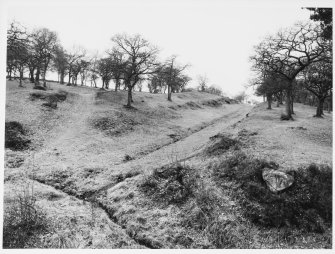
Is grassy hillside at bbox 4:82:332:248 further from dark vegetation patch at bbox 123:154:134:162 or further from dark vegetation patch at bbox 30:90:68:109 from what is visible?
dark vegetation patch at bbox 30:90:68:109

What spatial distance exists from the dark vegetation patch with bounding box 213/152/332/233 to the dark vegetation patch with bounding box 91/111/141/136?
1370 centimetres

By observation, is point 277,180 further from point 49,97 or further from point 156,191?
point 49,97

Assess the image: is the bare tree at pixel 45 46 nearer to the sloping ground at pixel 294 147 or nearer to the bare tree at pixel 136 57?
the bare tree at pixel 136 57

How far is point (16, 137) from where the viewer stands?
16.8 meters

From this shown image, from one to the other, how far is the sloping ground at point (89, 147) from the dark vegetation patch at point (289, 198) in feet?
14.9

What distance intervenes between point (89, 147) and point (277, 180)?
44.0 feet

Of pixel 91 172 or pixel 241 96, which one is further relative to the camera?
pixel 241 96

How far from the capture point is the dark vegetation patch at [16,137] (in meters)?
15.9

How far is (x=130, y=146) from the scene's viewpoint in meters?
19.0

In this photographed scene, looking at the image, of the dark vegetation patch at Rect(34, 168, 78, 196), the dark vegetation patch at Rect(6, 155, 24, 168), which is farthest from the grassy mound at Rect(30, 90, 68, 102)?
the dark vegetation patch at Rect(34, 168, 78, 196)

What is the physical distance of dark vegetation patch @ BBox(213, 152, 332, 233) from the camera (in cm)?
848

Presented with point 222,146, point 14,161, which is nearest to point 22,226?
point 14,161

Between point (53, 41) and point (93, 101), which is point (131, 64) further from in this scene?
point (53, 41)

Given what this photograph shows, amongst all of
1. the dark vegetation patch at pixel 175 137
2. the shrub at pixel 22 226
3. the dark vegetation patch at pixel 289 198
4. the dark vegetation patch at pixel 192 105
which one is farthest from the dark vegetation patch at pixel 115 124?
the dark vegetation patch at pixel 192 105
